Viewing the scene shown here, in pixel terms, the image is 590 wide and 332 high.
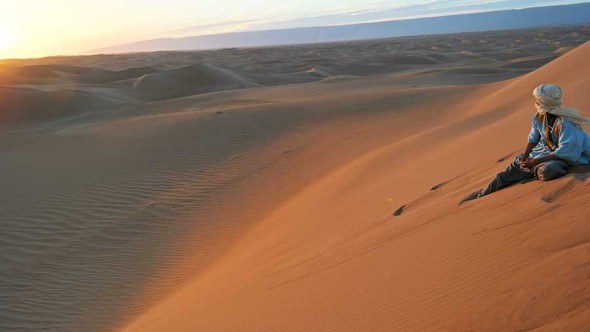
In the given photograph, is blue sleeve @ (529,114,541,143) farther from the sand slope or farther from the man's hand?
the sand slope

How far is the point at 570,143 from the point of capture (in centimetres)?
413

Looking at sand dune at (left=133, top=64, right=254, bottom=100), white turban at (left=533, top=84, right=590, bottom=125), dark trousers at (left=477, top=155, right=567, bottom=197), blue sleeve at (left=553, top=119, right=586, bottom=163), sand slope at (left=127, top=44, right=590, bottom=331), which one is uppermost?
sand dune at (left=133, top=64, right=254, bottom=100)

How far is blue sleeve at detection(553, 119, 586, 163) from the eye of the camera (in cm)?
412

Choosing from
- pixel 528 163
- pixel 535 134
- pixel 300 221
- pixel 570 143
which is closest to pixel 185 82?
pixel 300 221

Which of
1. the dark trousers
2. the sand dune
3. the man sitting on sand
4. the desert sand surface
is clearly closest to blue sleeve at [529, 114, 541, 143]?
the man sitting on sand

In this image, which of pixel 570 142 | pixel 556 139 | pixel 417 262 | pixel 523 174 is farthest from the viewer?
pixel 523 174

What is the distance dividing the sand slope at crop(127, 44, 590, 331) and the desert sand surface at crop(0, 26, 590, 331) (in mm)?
16

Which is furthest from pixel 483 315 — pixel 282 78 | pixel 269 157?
pixel 282 78

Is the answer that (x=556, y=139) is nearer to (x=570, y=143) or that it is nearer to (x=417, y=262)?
(x=570, y=143)

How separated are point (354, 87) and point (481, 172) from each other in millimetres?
17144

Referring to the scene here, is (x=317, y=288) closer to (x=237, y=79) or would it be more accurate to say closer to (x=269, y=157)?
(x=269, y=157)

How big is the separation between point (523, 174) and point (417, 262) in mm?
1381

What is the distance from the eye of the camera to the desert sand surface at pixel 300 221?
336 centimetres

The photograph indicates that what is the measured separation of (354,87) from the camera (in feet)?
74.7
